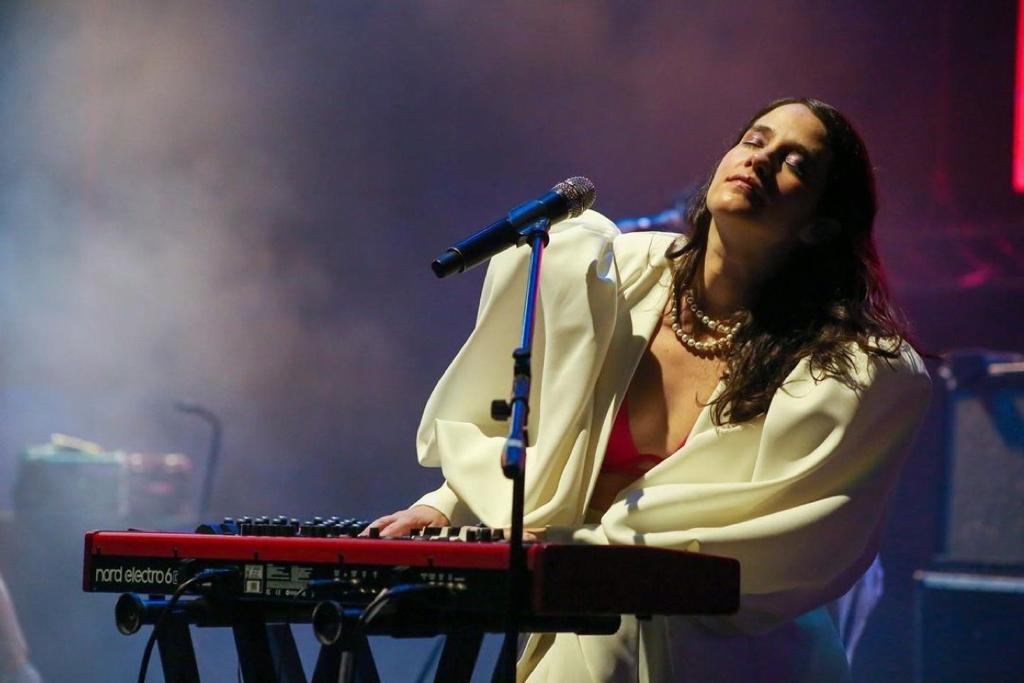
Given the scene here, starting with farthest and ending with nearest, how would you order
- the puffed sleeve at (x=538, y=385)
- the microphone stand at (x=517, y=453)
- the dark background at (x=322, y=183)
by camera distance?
the dark background at (x=322, y=183), the puffed sleeve at (x=538, y=385), the microphone stand at (x=517, y=453)

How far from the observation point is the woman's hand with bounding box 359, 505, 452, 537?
218 centimetres

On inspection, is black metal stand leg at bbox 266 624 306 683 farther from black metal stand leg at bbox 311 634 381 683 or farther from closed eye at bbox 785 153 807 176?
closed eye at bbox 785 153 807 176

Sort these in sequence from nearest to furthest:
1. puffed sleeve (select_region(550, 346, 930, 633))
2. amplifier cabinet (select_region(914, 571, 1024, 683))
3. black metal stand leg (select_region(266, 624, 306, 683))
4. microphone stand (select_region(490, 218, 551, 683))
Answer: microphone stand (select_region(490, 218, 551, 683)), puffed sleeve (select_region(550, 346, 930, 633)), black metal stand leg (select_region(266, 624, 306, 683)), amplifier cabinet (select_region(914, 571, 1024, 683))

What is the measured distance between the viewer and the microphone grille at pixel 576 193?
2043mm

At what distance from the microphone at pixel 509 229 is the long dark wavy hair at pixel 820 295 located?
1.56 ft

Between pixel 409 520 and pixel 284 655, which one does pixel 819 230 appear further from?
pixel 284 655

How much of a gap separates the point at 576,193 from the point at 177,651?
3.14 ft

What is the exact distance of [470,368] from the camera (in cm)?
246

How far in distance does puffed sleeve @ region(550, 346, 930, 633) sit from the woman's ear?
1.21ft

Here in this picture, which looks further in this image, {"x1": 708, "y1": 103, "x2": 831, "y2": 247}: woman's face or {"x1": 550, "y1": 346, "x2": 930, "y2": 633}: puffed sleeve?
{"x1": 708, "y1": 103, "x2": 831, "y2": 247}: woman's face

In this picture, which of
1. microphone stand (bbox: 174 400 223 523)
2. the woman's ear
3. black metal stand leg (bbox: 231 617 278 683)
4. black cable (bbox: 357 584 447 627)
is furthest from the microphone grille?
microphone stand (bbox: 174 400 223 523)

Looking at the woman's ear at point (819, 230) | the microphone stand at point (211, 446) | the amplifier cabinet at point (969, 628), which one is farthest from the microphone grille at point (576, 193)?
the microphone stand at point (211, 446)

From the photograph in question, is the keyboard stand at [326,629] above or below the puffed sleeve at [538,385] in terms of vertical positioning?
below

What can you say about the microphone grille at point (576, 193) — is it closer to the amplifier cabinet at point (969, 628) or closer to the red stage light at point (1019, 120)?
the amplifier cabinet at point (969, 628)
